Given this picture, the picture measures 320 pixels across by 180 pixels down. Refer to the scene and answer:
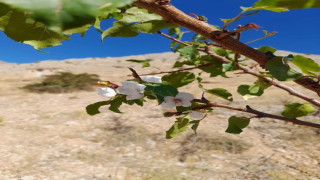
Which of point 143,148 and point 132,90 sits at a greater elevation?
point 132,90

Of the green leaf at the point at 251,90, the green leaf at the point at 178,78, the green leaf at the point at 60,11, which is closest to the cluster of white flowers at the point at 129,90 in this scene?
the green leaf at the point at 178,78

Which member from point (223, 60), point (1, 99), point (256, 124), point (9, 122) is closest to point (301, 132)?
point (256, 124)

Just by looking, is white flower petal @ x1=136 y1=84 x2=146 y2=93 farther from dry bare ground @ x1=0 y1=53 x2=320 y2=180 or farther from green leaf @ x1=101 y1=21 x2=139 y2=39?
dry bare ground @ x1=0 y1=53 x2=320 y2=180

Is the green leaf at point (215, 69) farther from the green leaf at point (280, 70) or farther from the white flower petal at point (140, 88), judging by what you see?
the green leaf at point (280, 70)

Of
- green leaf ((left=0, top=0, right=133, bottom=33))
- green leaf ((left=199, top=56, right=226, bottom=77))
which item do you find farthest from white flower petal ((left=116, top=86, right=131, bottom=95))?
green leaf ((left=0, top=0, right=133, bottom=33))

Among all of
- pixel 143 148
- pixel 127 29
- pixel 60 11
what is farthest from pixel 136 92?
pixel 143 148

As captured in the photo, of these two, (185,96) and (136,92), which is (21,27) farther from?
(185,96)
